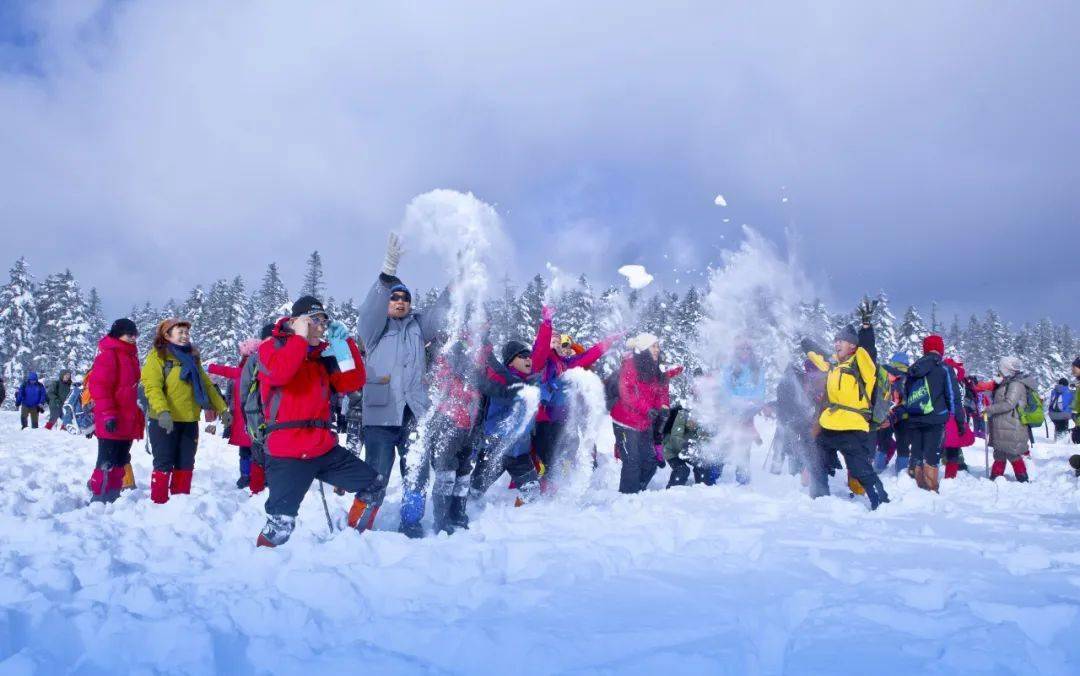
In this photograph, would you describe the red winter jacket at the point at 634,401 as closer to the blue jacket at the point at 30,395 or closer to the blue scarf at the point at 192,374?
the blue scarf at the point at 192,374

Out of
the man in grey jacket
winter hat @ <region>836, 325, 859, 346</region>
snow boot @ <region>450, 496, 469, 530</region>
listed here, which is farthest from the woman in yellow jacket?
winter hat @ <region>836, 325, 859, 346</region>

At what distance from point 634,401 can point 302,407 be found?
186 inches

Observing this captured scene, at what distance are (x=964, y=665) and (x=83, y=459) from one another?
13777 millimetres

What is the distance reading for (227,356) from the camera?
52.2 m

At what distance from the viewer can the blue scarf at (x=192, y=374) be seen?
23.7 ft

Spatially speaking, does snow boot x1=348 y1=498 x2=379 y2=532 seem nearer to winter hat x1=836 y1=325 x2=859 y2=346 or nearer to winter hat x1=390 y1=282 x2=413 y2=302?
winter hat x1=390 y1=282 x2=413 y2=302

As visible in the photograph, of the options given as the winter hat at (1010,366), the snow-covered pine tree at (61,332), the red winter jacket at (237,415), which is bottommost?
the red winter jacket at (237,415)

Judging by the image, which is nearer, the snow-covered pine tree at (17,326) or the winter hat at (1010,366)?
the winter hat at (1010,366)

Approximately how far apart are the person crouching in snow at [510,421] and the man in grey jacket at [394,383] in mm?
709

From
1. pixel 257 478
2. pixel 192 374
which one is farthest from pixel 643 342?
pixel 192 374

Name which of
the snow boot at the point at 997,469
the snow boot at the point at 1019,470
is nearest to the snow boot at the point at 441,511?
the snow boot at the point at 1019,470

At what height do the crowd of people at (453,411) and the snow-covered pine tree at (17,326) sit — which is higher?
the snow-covered pine tree at (17,326)

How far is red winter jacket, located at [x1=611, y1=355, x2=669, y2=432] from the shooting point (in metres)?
8.48

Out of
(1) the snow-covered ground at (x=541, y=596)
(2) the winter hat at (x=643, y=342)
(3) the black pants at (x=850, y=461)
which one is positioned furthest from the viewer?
(2) the winter hat at (x=643, y=342)
